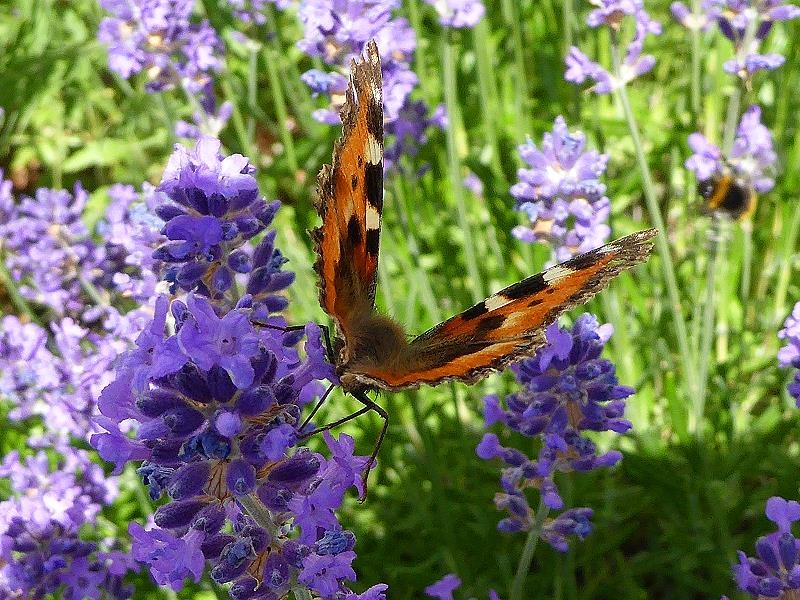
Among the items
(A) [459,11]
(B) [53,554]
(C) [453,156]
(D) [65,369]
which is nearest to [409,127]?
(C) [453,156]

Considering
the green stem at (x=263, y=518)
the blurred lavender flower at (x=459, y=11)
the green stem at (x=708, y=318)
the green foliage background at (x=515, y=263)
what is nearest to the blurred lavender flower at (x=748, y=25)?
the green foliage background at (x=515, y=263)

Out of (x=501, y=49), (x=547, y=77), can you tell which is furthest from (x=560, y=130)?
(x=501, y=49)

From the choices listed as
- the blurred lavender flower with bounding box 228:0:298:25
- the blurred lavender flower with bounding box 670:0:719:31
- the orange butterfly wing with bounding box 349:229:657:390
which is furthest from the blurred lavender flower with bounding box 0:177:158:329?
the blurred lavender flower with bounding box 670:0:719:31

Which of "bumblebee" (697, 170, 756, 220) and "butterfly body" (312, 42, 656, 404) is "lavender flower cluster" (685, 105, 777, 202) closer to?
"bumblebee" (697, 170, 756, 220)

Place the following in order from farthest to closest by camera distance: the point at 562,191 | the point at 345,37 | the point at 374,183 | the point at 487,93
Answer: the point at 487,93 < the point at 345,37 < the point at 562,191 < the point at 374,183

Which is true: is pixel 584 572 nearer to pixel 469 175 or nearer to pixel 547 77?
pixel 469 175

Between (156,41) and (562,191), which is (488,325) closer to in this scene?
(562,191)
